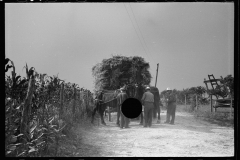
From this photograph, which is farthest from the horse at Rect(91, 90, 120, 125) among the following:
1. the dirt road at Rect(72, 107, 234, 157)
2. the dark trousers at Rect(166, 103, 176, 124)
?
the dark trousers at Rect(166, 103, 176, 124)

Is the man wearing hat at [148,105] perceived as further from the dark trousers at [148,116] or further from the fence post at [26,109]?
the fence post at [26,109]

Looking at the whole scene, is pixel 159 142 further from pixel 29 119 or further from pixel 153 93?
pixel 29 119

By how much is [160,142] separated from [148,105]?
830 millimetres

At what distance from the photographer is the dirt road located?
2752 millimetres

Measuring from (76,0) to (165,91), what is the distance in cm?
190

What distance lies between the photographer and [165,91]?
324 cm

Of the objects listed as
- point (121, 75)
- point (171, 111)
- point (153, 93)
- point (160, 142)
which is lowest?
point (160, 142)

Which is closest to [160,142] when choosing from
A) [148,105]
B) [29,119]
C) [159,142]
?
[159,142]

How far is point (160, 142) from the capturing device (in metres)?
3.37

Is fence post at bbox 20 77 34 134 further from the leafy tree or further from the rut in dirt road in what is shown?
the leafy tree

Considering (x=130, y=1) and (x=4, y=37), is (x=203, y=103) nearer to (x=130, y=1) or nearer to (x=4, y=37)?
(x=130, y=1)

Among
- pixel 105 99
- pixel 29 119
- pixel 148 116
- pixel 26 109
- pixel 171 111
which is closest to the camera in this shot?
pixel 26 109

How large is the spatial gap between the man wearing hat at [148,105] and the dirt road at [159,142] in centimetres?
16
